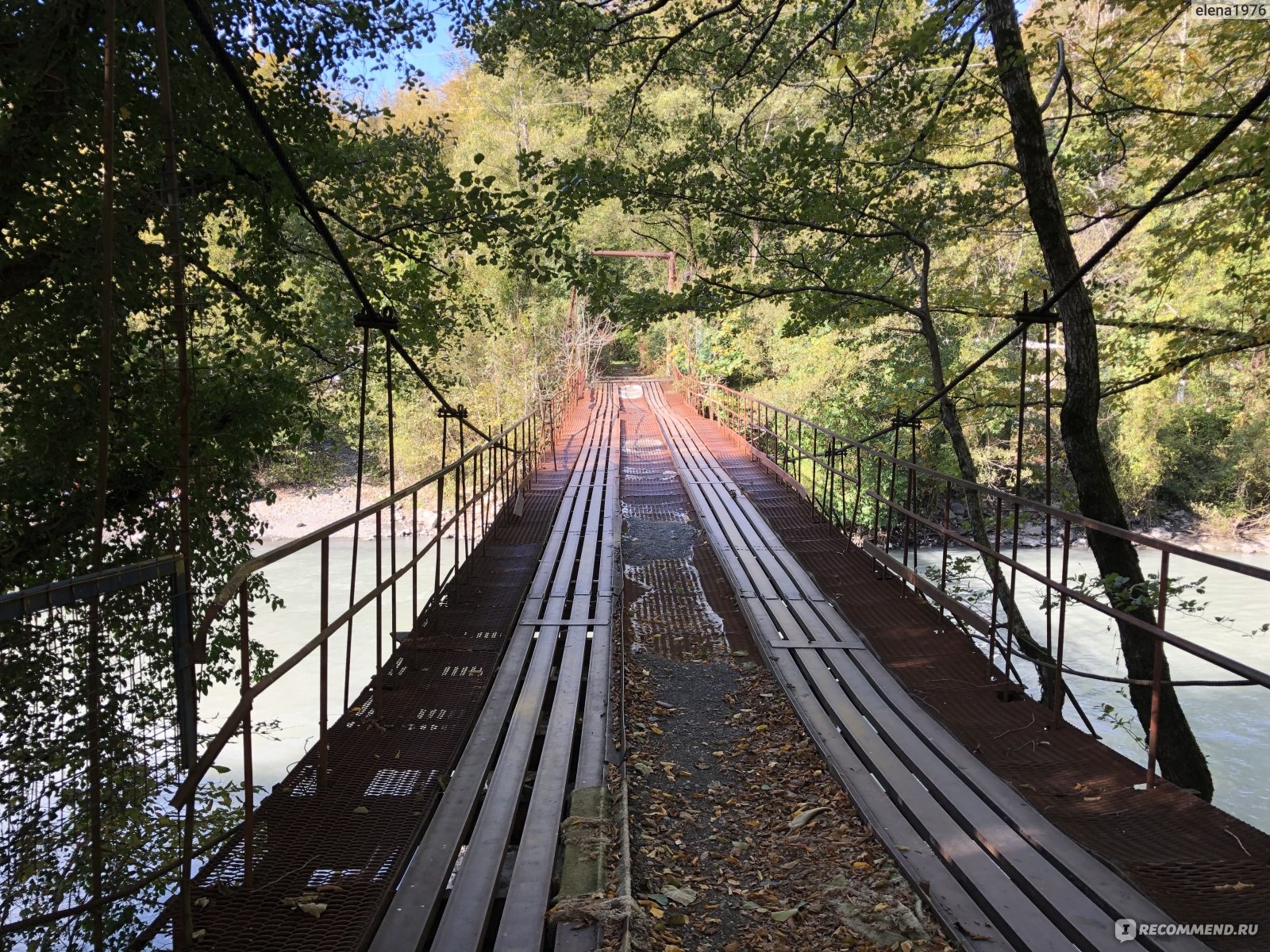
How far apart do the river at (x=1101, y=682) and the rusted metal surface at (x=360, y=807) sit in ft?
14.5

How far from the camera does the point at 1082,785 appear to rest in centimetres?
329

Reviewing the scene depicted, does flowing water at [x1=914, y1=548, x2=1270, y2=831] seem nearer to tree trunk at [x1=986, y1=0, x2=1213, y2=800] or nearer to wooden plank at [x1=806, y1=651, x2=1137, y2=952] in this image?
tree trunk at [x1=986, y1=0, x2=1213, y2=800]

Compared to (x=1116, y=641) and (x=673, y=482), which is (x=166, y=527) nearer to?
(x=673, y=482)

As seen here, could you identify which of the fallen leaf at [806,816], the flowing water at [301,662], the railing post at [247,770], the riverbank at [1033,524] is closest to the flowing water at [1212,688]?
the riverbank at [1033,524]

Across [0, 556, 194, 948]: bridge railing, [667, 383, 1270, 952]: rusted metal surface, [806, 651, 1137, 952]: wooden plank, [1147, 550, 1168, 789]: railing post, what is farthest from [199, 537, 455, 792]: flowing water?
[1147, 550, 1168, 789]: railing post

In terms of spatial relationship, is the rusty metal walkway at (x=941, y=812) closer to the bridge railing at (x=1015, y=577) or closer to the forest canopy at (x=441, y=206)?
the bridge railing at (x=1015, y=577)

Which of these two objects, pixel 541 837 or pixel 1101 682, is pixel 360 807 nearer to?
pixel 541 837

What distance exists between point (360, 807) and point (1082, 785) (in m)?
2.78

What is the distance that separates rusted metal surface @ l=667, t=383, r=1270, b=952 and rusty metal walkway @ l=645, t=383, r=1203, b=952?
9 cm

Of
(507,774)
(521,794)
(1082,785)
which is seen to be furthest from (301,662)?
(1082,785)

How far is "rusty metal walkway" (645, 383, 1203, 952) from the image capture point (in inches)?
97.3

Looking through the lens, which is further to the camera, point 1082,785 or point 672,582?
point 672,582

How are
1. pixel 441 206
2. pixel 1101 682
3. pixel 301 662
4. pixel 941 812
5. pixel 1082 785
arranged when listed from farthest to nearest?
pixel 1101 682
pixel 301 662
pixel 441 206
pixel 1082 785
pixel 941 812

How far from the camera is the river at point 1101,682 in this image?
10.5 m
